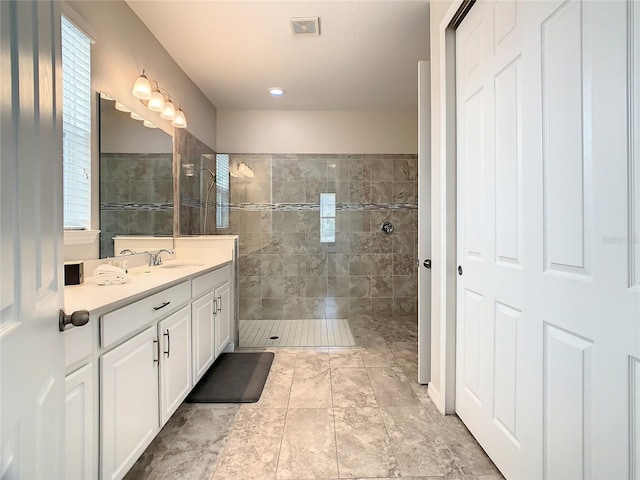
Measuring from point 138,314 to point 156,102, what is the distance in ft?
5.63

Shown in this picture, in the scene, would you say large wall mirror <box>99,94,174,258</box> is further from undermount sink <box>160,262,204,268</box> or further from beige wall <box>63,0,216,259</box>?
undermount sink <box>160,262,204,268</box>

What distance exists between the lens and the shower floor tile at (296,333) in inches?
125

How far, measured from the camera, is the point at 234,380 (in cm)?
234

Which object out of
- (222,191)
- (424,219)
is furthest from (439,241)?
(222,191)

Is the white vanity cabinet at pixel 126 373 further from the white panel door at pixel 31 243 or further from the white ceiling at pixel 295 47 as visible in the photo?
the white ceiling at pixel 295 47

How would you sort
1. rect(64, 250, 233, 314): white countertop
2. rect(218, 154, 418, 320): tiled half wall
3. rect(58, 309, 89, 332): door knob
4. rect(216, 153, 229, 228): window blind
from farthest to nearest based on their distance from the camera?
1. rect(218, 154, 418, 320): tiled half wall
2. rect(216, 153, 229, 228): window blind
3. rect(64, 250, 233, 314): white countertop
4. rect(58, 309, 89, 332): door knob

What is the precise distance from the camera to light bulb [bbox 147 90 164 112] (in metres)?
2.34

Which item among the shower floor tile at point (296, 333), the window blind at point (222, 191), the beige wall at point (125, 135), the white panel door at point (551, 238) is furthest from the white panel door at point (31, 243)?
the window blind at point (222, 191)

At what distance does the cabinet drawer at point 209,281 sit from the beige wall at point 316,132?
1.92m

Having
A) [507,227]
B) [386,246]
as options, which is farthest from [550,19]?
[386,246]

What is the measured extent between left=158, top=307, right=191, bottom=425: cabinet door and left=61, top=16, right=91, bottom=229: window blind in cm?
74

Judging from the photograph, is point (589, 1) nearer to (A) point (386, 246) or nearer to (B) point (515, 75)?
(B) point (515, 75)

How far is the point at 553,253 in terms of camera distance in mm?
1086

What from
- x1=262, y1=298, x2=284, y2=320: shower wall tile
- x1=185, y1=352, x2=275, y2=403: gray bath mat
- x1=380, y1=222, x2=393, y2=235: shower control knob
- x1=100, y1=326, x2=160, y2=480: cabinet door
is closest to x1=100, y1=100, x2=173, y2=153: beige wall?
x1=100, y1=326, x2=160, y2=480: cabinet door
